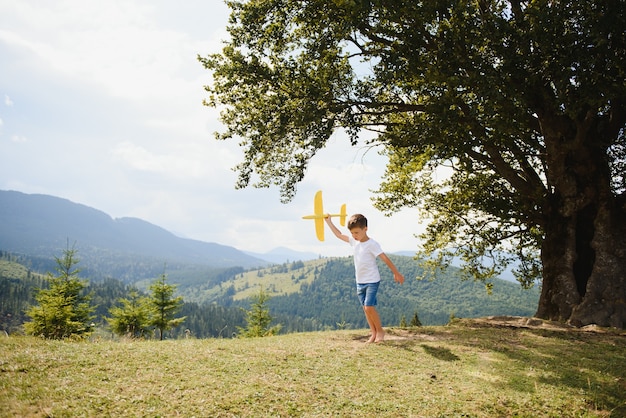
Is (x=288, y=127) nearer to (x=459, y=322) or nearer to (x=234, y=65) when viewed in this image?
(x=234, y=65)

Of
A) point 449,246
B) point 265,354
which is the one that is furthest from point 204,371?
point 449,246

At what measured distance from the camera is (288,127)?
15.7 m

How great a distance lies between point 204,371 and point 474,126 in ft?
37.9

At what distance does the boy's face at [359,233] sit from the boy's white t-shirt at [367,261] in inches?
5.5

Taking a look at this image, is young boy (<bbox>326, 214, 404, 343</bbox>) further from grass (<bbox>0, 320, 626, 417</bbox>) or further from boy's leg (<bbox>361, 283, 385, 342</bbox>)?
grass (<bbox>0, 320, 626, 417</bbox>)

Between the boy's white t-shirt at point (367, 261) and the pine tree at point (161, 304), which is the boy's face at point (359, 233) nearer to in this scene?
the boy's white t-shirt at point (367, 261)

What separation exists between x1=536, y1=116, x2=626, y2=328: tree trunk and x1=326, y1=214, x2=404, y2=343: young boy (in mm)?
9076

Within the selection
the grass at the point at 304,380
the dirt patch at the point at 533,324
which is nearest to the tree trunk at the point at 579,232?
the dirt patch at the point at 533,324

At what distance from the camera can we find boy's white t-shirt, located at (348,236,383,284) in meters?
9.89

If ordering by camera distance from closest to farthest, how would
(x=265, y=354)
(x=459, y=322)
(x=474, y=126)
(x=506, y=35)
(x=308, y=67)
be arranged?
1. (x=265, y=354)
2. (x=506, y=35)
3. (x=474, y=126)
4. (x=459, y=322)
5. (x=308, y=67)

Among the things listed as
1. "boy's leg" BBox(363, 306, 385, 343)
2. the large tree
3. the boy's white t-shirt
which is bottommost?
"boy's leg" BBox(363, 306, 385, 343)

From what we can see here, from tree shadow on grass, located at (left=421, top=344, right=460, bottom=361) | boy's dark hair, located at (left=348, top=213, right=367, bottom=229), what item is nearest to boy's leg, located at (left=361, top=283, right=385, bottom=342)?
tree shadow on grass, located at (left=421, top=344, right=460, bottom=361)

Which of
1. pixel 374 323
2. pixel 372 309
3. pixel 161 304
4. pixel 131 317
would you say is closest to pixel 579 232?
pixel 374 323

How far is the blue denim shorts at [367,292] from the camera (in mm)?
9823
